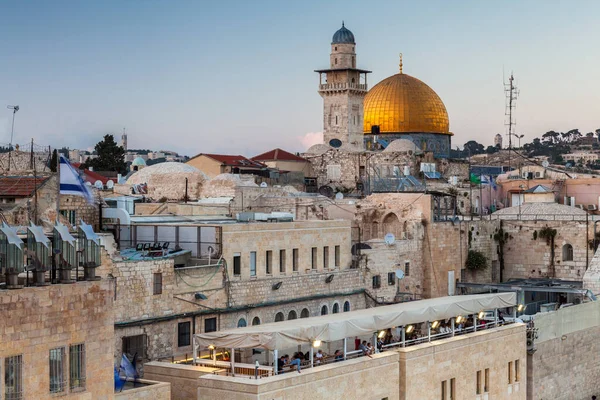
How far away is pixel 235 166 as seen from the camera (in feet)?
186

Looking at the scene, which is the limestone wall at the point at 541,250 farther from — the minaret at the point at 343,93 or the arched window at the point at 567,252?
the minaret at the point at 343,93

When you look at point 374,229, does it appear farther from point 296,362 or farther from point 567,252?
point 296,362

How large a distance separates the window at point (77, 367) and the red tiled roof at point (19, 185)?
387 inches

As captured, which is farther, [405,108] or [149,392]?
[405,108]

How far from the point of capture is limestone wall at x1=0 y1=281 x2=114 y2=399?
18.5m

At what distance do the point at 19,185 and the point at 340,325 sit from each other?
33.5 ft

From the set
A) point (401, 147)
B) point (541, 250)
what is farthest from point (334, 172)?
point (541, 250)

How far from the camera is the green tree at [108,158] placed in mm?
75438

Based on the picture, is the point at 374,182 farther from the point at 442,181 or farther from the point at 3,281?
the point at 3,281

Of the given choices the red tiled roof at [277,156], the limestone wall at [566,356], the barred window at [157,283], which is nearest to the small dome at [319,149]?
the red tiled roof at [277,156]

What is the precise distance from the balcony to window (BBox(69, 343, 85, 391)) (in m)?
50.1

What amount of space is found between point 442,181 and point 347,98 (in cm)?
1290

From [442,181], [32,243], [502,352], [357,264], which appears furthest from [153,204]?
[442,181]

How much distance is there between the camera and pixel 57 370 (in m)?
19.4
